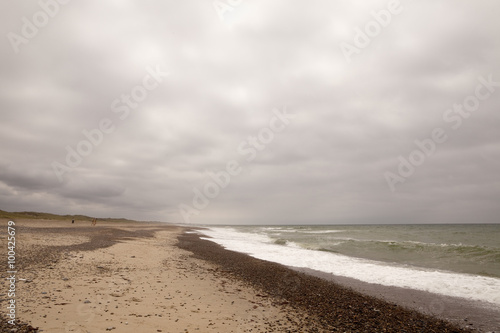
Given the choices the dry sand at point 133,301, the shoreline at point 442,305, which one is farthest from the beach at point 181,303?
the shoreline at point 442,305

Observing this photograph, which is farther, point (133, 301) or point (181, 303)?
point (181, 303)

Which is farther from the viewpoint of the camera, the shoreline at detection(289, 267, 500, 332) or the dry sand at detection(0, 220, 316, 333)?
the shoreline at detection(289, 267, 500, 332)

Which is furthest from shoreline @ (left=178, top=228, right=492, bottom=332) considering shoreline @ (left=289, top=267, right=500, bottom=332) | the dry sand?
the dry sand

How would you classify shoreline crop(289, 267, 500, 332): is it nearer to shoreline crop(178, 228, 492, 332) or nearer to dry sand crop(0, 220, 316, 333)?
shoreline crop(178, 228, 492, 332)

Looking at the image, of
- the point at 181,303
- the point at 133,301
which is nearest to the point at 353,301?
the point at 181,303

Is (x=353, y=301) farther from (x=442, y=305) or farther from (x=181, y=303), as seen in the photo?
(x=181, y=303)

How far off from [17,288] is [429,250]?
36079 mm

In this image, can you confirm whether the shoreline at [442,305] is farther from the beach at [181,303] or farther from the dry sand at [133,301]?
the dry sand at [133,301]

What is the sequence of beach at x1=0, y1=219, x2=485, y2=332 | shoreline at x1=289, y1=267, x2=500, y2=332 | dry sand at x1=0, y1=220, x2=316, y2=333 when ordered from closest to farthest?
dry sand at x1=0, y1=220, x2=316, y2=333 → beach at x1=0, y1=219, x2=485, y2=332 → shoreline at x1=289, y1=267, x2=500, y2=332

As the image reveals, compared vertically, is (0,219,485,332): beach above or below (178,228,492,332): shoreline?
above

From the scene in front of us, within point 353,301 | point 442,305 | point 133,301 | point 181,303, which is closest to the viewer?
point 133,301

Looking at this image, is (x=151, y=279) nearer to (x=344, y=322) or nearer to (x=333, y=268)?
(x=344, y=322)

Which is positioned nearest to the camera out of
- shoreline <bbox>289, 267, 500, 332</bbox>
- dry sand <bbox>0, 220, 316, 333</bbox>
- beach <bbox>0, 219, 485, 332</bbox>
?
dry sand <bbox>0, 220, 316, 333</bbox>

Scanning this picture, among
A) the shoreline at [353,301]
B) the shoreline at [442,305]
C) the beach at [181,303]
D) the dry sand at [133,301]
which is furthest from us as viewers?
the shoreline at [442,305]
